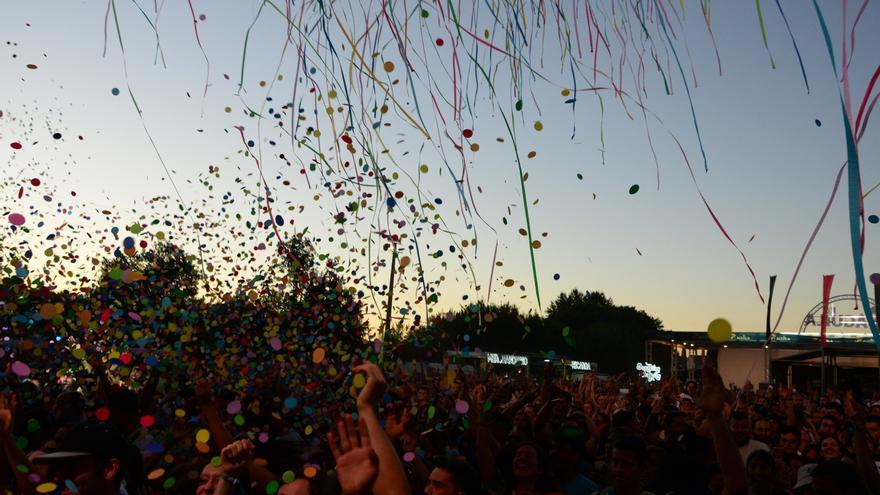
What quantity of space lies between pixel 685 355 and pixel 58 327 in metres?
26.6

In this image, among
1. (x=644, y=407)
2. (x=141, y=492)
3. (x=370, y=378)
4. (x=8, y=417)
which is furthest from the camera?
(x=644, y=407)

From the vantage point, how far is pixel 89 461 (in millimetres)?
2855

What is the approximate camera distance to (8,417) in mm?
3354

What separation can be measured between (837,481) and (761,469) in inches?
45.7

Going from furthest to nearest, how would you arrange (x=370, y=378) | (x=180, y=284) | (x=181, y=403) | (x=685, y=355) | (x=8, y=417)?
(x=685, y=355) < (x=180, y=284) < (x=181, y=403) < (x=8, y=417) < (x=370, y=378)

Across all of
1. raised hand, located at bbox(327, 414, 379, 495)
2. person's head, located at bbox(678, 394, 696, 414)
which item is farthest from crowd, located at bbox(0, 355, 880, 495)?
person's head, located at bbox(678, 394, 696, 414)

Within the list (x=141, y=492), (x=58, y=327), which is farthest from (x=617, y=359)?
(x=141, y=492)

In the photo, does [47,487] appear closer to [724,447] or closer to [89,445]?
[89,445]

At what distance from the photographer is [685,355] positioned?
3153 centimetres

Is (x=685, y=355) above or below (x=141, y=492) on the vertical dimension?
above

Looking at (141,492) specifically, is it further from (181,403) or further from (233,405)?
(181,403)

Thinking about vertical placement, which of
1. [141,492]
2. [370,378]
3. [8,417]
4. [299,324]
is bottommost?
[141,492]

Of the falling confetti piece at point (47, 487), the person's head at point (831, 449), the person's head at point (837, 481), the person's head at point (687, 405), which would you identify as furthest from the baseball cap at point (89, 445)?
the person's head at point (687, 405)

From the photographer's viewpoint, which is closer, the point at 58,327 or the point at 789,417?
the point at 789,417
